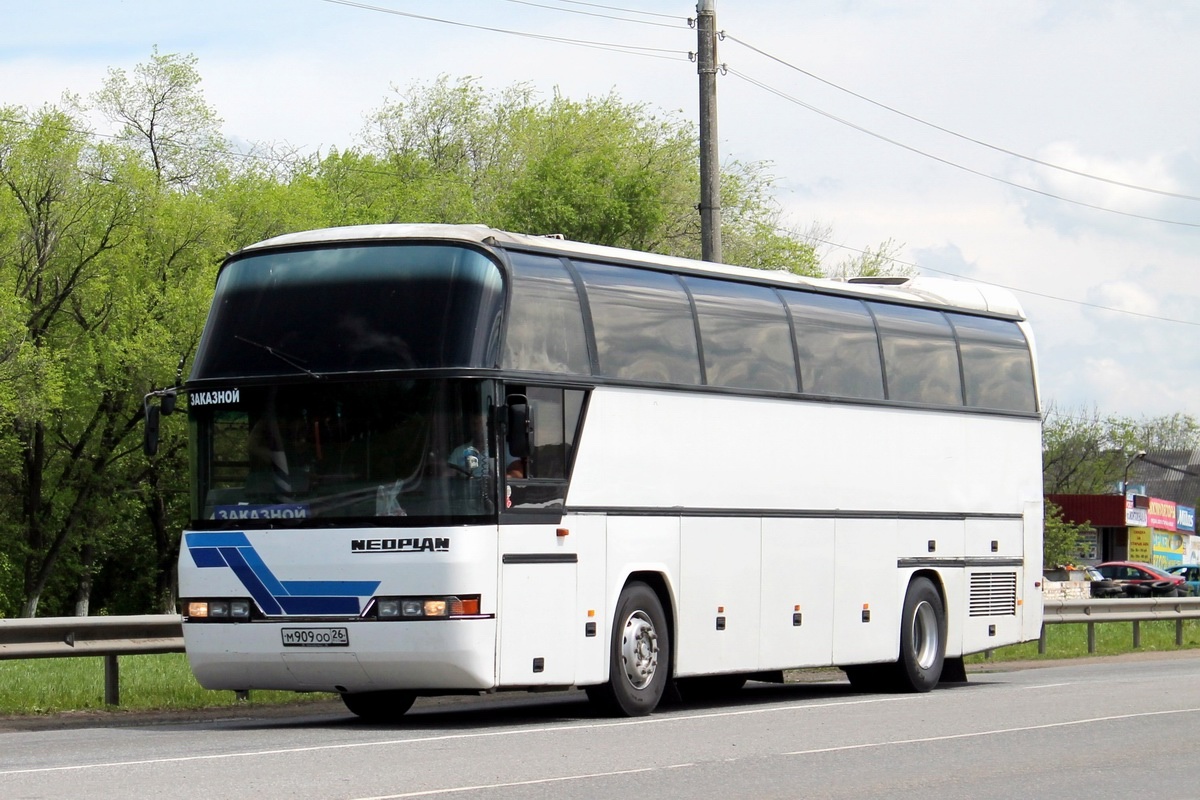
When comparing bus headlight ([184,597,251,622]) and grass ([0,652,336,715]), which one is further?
grass ([0,652,336,715])

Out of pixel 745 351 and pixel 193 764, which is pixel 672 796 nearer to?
pixel 193 764

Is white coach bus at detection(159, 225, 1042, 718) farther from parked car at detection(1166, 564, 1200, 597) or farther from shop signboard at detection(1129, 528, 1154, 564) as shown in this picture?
shop signboard at detection(1129, 528, 1154, 564)

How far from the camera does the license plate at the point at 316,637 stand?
1320 centimetres

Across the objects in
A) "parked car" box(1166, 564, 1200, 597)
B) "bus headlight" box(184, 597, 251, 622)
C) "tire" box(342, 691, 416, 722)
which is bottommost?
"parked car" box(1166, 564, 1200, 597)

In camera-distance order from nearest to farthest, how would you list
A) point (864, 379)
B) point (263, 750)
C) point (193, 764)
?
point (193, 764) < point (263, 750) < point (864, 379)

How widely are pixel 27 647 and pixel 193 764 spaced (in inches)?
235

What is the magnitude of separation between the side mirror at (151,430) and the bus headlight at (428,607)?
7.16ft

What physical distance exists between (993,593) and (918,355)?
10.1 ft

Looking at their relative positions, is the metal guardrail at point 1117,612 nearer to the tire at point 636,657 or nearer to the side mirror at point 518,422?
the tire at point 636,657

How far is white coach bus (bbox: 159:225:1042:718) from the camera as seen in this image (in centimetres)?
1313

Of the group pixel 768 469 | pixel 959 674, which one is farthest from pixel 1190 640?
pixel 768 469

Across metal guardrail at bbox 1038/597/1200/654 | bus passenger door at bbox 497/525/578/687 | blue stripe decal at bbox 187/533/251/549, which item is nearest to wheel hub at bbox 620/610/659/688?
bus passenger door at bbox 497/525/578/687

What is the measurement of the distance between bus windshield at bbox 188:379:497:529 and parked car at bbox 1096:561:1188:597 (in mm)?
45547

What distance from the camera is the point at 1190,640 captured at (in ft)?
110
